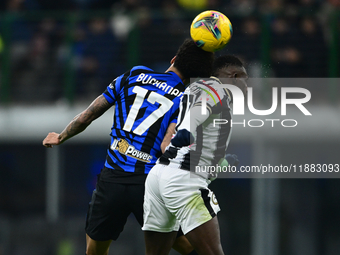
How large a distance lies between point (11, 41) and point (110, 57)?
5.43 ft

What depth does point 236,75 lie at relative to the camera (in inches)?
137

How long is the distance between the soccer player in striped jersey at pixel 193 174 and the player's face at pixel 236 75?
27 cm

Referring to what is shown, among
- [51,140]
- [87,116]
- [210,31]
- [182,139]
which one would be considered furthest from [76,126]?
[210,31]

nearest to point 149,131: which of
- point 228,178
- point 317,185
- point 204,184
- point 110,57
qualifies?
point 204,184

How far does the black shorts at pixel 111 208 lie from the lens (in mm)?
3488

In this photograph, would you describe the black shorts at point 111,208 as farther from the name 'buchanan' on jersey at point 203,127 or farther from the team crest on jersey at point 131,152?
the name 'buchanan' on jersey at point 203,127

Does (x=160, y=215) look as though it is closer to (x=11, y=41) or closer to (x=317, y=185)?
(x=11, y=41)

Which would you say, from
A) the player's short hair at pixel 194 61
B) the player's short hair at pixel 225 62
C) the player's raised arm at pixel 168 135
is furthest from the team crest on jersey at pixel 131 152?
the player's short hair at pixel 225 62

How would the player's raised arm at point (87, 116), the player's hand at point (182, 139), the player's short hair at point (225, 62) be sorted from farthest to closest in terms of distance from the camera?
1. the player's raised arm at point (87, 116)
2. the player's short hair at point (225, 62)
3. the player's hand at point (182, 139)

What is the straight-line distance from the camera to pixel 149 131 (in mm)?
3479

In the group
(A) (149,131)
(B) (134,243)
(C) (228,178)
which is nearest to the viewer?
(A) (149,131)

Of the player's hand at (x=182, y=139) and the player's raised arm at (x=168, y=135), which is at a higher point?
the player's raised arm at (x=168, y=135)

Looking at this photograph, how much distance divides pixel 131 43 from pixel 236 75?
441cm

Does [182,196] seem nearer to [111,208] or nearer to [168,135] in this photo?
[168,135]
